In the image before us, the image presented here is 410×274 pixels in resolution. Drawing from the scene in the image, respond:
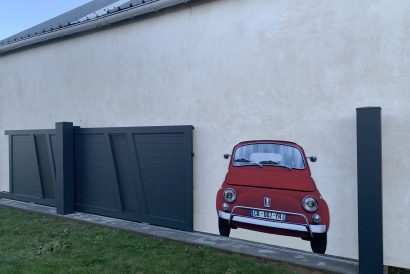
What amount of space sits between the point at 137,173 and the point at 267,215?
9.53 feet

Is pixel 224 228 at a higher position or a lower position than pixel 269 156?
lower

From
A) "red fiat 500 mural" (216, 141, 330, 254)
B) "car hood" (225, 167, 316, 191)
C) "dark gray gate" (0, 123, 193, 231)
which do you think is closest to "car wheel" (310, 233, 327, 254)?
"red fiat 500 mural" (216, 141, 330, 254)

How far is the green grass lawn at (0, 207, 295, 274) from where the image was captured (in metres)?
5.40

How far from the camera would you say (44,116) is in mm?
9867

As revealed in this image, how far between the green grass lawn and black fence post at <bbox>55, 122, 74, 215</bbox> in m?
1.06

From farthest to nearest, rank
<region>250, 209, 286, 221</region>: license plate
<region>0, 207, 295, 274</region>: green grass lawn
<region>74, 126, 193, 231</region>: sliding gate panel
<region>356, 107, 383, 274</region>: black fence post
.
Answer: <region>74, 126, 193, 231</region>: sliding gate panel, <region>250, 209, 286, 221</region>: license plate, <region>0, 207, 295, 274</region>: green grass lawn, <region>356, 107, 383, 274</region>: black fence post

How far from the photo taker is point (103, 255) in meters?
6.05

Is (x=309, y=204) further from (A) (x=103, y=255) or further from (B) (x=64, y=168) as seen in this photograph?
(B) (x=64, y=168)

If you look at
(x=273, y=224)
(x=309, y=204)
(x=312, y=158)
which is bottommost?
(x=273, y=224)

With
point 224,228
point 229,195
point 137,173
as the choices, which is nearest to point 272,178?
point 229,195

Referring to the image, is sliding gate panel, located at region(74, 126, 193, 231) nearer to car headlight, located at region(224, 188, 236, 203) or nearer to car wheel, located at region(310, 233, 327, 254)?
car headlight, located at region(224, 188, 236, 203)

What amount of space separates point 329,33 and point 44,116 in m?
7.21

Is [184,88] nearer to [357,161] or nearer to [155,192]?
[155,192]

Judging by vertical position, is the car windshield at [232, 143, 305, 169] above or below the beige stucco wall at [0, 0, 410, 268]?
below
